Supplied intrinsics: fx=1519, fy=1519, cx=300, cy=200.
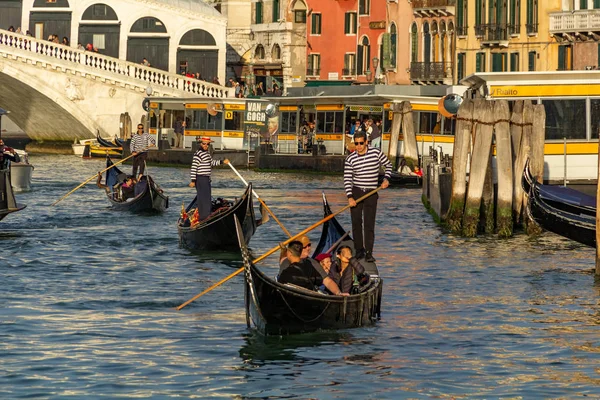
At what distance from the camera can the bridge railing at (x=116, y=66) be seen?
45.2 m

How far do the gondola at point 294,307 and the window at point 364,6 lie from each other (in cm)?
4095

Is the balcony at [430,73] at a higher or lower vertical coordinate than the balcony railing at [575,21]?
lower

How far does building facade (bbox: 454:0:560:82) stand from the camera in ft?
127

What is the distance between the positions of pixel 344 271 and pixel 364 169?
7.80 ft

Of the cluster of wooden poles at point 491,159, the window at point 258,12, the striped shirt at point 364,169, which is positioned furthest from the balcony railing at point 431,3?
the striped shirt at point 364,169

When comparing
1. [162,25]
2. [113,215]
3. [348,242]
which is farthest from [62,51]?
[348,242]

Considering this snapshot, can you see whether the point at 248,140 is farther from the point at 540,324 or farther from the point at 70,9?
the point at 540,324

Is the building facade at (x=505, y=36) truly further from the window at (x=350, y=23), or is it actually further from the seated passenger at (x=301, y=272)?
the seated passenger at (x=301, y=272)

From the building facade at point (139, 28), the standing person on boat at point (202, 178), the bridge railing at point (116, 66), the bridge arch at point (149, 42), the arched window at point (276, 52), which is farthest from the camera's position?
the arched window at point (276, 52)

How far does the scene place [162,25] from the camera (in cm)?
5028

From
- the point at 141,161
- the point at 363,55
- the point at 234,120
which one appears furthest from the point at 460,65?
the point at 141,161

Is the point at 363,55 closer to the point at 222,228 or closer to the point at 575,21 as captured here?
the point at 575,21

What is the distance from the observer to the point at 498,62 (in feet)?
133

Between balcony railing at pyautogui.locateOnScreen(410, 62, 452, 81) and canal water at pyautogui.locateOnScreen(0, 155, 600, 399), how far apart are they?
2381 cm
